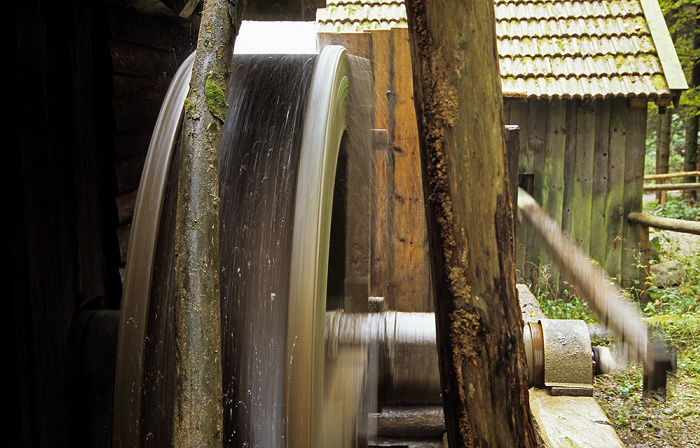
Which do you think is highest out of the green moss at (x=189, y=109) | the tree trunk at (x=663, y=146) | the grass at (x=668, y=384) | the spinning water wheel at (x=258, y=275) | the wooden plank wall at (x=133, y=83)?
the tree trunk at (x=663, y=146)

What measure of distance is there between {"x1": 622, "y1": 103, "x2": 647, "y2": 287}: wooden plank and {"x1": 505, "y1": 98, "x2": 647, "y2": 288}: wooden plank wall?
11 mm

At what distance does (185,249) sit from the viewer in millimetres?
1490

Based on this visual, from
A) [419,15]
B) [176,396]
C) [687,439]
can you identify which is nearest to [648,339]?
[419,15]

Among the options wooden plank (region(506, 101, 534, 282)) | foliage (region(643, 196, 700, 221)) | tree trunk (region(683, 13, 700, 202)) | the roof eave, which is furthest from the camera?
tree trunk (region(683, 13, 700, 202))

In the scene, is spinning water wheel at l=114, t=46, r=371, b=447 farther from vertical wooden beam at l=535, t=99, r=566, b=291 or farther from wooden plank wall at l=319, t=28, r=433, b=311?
vertical wooden beam at l=535, t=99, r=566, b=291

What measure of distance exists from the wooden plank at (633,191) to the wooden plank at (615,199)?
0.18ft

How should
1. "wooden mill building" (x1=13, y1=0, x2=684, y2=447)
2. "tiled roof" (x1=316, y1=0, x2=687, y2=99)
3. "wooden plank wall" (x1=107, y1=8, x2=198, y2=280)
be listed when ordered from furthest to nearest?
"tiled roof" (x1=316, y1=0, x2=687, y2=99) → "wooden plank wall" (x1=107, y1=8, x2=198, y2=280) → "wooden mill building" (x1=13, y1=0, x2=684, y2=447)

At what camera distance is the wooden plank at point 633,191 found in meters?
7.11

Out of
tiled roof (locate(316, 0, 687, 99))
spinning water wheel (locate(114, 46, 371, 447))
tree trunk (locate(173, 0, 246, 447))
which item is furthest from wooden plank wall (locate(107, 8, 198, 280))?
tiled roof (locate(316, 0, 687, 99))

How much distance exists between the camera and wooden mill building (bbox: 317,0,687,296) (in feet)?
22.5

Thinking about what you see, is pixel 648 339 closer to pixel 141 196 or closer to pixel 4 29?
pixel 141 196

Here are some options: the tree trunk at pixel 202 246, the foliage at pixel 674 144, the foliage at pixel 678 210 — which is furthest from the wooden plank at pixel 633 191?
the foliage at pixel 674 144

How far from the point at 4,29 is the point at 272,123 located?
3.57 ft

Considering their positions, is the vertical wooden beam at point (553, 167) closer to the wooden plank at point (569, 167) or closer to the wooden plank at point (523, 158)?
the wooden plank at point (569, 167)
